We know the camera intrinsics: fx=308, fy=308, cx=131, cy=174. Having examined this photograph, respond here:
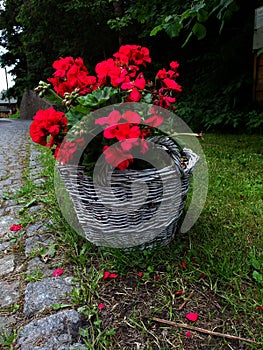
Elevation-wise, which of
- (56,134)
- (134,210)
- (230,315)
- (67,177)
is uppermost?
(56,134)

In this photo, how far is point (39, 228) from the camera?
1.75 meters

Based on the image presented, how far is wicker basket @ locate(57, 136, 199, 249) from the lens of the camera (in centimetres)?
118

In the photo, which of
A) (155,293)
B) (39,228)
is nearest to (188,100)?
(39,228)

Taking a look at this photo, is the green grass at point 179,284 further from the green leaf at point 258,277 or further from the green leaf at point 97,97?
the green leaf at point 97,97

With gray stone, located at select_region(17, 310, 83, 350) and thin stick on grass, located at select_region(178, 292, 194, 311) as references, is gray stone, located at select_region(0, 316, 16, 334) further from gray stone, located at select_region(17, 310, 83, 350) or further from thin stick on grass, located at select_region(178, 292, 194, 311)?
thin stick on grass, located at select_region(178, 292, 194, 311)

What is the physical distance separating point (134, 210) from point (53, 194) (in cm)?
112

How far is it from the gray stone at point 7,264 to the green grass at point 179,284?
238 millimetres

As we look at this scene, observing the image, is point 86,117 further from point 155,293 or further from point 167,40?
point 167,40

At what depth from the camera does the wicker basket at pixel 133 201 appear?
46.5 inches

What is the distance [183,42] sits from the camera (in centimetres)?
624

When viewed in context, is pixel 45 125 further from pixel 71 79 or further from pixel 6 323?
pixel 6 323

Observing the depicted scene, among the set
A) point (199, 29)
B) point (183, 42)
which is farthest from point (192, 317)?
point (183, 42)

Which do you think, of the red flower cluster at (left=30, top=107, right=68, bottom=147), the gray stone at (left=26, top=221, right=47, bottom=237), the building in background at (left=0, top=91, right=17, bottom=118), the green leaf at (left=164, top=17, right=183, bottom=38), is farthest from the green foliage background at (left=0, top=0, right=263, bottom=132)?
the building in background at (left=0, top=91, right=17, bottom=118)

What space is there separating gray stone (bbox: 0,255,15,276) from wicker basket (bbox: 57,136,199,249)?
0.40 metres
